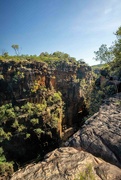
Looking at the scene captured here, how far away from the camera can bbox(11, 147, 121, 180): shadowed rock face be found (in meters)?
4.39

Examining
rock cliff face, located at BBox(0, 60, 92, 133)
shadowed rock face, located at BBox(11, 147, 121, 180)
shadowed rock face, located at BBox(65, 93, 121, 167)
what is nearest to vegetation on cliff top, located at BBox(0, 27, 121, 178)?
rock cliff face, located at BBox(0, 60, 92, 133)

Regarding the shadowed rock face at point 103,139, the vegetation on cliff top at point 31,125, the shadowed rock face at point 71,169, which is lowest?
the vegetation on cliff top at point 31,125

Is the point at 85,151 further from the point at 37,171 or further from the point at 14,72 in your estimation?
the point at 14,72

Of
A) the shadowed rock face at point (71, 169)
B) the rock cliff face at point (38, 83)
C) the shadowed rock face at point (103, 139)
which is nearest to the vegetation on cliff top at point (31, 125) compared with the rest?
the rock cliff face at point (38, 83)

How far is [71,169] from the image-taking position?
4660 millimetres

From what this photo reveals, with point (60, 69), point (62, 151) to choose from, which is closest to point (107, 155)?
point (62, 151)

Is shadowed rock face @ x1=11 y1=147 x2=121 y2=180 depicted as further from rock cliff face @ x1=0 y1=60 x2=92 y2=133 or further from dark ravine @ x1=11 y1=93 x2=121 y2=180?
rock cliff face @ x1=0 y1=60 x2=92 y2=133

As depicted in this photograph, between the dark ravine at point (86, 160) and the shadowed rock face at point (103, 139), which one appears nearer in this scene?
the dark ravine at point (86, 160)

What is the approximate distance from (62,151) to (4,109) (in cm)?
2212

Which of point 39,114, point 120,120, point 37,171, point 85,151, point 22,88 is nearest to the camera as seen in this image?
point 37,171

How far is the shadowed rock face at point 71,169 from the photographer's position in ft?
Answer: 14.4

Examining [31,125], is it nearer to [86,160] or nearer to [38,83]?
[38,83]

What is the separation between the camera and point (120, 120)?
8023 mm

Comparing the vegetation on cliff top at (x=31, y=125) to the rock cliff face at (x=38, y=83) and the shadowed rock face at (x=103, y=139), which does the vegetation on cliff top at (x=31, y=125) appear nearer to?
the rock cliff face at (x=38, y=83)
